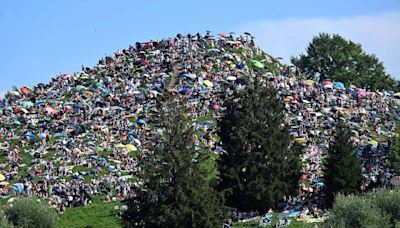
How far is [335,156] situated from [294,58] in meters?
86.0

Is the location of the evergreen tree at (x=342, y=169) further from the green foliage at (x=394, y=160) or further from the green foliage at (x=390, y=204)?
the green foliage at (x=390, y=204)

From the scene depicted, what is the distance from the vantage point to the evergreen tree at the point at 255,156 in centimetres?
5825

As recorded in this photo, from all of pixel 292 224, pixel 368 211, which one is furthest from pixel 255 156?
pixel 368 211

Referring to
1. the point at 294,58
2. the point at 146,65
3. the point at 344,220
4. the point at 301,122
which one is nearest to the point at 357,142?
the point at 301,122

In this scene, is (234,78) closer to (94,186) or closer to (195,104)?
(195,104)

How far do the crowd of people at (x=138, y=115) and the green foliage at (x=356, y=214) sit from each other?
1226 centimetres

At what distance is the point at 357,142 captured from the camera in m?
74.6

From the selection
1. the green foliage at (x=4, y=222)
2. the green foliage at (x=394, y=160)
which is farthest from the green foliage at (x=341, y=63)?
the green foliage at (x=4, y=222)

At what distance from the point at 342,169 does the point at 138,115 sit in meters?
36.1

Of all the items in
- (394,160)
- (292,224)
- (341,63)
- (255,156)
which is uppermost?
(341,63)

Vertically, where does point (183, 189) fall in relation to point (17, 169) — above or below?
below

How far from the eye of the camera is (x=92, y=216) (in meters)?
60.4

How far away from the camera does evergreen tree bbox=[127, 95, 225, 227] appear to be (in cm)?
4559

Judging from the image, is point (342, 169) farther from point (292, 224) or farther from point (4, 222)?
point (4, 222)
